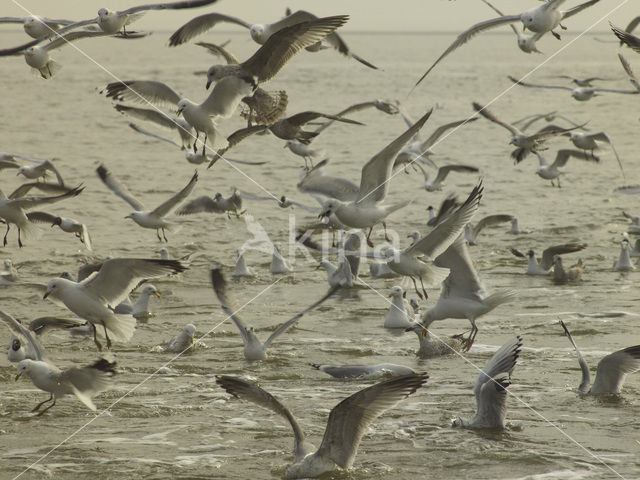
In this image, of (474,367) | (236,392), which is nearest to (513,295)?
(474,367)

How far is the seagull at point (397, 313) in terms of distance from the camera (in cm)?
1209

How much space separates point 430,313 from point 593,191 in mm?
15282

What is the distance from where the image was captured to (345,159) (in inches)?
1239

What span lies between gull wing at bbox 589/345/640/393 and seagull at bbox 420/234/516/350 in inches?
53.1

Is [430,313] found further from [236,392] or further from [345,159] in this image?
[345,159]

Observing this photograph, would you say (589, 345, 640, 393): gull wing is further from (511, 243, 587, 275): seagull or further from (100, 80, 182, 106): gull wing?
(511, 243, 587, 275): seagull

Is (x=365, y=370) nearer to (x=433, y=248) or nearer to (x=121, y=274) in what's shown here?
(x=433, y=248)

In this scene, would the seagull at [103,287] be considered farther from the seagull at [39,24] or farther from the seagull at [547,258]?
the seagull at [547,258]

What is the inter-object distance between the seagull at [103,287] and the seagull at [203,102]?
91.4 inches

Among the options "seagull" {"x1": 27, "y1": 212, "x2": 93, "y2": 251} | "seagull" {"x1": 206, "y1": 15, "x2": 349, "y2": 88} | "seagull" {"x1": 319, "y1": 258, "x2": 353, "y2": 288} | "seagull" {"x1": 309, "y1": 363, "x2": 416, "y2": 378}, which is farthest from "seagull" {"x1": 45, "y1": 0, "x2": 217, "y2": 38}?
"seagull" {"x1": 319, "y1": 258, "x2": 353, "y2": 288}

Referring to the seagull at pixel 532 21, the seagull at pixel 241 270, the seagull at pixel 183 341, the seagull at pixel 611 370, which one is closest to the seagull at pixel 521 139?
the seagull at pixel 532 21

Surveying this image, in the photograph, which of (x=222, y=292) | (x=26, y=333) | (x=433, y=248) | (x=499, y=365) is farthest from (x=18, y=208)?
(x=499, y=365)

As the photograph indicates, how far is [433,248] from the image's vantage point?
9.68m

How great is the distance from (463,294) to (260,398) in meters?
3.92
